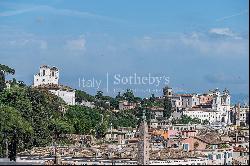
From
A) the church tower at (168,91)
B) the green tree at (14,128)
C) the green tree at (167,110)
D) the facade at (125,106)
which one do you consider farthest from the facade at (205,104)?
the green tree at (14,128)

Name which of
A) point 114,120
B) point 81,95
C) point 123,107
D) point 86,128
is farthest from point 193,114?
point 86,128

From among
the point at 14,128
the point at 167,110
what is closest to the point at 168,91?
the point at 167,110

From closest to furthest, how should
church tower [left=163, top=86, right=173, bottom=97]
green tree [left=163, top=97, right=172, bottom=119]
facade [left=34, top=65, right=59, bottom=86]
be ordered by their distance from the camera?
facade [left=34, top=65, right=59, bottom=86] → green tree [left=163, top=97, right=172, bottom=119] → church tower [left=163, top=86, right=173, bottom=97]

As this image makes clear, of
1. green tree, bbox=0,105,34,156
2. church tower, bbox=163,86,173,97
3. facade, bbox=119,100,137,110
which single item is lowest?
green tree, bbox=0,105,34,156

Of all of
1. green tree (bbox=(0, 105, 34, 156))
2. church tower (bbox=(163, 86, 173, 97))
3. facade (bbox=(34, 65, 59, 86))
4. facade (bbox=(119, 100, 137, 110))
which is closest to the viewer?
green tree (bbox=(0, 105, 34, 156))

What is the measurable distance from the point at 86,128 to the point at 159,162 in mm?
39537

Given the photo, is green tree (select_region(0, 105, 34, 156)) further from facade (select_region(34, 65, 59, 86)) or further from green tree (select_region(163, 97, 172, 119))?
green tree (select_region(163, 97, 172, 119))

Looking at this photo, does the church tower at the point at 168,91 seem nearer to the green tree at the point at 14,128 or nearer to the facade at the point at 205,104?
the facade at the point at 205,104

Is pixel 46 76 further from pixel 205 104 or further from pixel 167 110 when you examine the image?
pixel 205 104

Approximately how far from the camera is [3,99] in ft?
205

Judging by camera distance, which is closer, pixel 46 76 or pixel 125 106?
pixel 46 76

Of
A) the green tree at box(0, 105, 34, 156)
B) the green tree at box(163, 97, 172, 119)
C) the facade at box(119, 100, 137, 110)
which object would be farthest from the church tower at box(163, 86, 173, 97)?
the green tree at box(0, 105, 34, 156)

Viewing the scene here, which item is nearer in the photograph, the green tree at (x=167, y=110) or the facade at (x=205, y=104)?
the green tree at (x=167, y=110)

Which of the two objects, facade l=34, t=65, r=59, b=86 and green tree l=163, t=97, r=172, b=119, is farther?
green tree l=163, t=97, r=172, b=119
